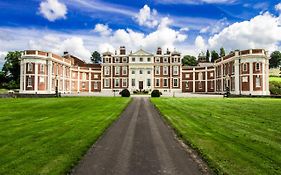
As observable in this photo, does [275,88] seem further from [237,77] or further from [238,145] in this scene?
[238,145]

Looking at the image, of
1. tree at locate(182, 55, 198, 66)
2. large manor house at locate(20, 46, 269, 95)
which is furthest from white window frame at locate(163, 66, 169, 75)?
tree at locate(182, 55, 198, 66)

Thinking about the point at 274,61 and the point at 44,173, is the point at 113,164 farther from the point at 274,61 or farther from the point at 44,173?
the point at 274,61

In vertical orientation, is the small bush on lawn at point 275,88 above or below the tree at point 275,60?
below

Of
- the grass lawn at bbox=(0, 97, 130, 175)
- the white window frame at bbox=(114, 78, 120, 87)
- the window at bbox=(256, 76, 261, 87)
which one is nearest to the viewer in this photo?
the grass lawn at bbox=(0, 97, 130, 175)

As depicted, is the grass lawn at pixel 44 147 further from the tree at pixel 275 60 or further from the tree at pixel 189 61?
the tree at pixel 275 60

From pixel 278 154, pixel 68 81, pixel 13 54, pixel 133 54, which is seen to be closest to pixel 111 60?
pixel 133 54

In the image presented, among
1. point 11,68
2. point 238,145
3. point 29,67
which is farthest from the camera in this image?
point 11,68

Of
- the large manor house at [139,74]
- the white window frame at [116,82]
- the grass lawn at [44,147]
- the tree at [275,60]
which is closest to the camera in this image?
the grass lawn at [44,147]

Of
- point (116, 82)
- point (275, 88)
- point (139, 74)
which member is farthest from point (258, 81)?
point (116, 82)

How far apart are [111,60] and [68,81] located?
16.3 m

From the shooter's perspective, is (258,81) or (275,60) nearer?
(258,81)

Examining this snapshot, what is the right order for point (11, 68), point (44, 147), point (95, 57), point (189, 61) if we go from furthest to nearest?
point (95, 57)
point (189, 61)
point (11, 68)
point (44, 147)

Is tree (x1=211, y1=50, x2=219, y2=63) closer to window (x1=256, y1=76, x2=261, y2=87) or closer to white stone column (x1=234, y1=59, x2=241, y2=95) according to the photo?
white stone column (x1=234, y1=59, x2=241, y2=95)

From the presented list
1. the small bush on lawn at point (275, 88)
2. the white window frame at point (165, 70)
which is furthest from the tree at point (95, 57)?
the small bush on lawn at point (275, 88)
